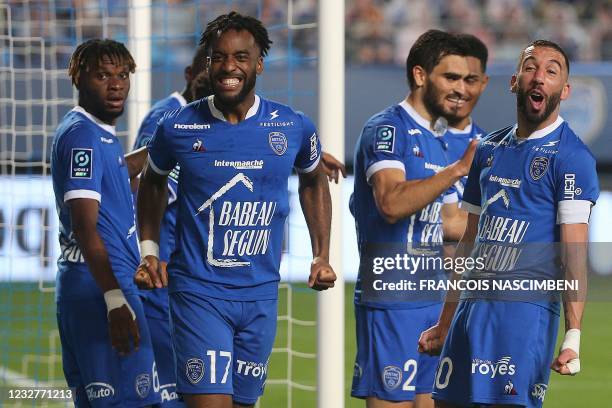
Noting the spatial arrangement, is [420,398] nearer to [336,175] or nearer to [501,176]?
[336,175]

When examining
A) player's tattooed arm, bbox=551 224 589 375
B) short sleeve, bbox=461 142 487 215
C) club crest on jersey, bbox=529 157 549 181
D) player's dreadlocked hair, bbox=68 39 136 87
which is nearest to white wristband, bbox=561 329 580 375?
player's tattooed arm, bbox=551 224 589 375

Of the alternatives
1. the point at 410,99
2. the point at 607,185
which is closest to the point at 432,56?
the point at 410,99

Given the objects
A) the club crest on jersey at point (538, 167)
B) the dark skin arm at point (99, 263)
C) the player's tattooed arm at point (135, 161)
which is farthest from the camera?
the player's tattooed arm at point (135, 161)

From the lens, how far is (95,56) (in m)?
5.95

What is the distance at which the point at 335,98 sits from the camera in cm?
667

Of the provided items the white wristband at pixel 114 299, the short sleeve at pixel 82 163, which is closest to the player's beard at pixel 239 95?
the short sleeve at pixel 82 163

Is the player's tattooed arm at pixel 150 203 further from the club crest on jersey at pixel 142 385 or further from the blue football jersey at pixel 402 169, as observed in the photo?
the blue football jersey at pixel 402 169

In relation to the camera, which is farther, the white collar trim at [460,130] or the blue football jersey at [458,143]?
the white collar trim at [460,130]

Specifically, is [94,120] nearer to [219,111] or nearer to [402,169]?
[219,111]

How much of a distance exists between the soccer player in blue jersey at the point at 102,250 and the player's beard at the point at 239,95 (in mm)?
702

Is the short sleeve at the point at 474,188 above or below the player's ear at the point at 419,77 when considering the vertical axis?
below

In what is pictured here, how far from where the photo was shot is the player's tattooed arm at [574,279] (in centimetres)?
463

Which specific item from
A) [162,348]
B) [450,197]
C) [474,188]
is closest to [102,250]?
[162,348]

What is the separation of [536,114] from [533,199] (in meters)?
0.33
